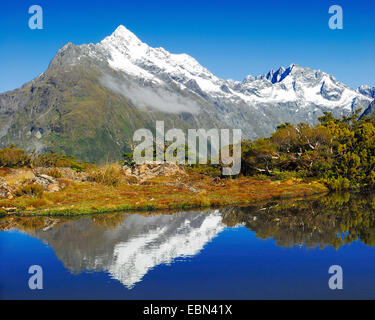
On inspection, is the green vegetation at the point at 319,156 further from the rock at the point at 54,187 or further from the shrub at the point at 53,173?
the rock at the point at 54,187

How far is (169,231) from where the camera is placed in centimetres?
3300

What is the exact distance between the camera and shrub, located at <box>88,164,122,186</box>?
183 feet

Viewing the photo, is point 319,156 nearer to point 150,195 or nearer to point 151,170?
point 151,170

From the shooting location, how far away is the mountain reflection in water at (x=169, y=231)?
976 inches

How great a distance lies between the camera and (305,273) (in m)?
21.7

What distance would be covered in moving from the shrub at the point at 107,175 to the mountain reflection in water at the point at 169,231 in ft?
49.9

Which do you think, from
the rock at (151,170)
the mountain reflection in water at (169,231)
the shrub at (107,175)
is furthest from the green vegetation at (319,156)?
the shrub at (107,175)

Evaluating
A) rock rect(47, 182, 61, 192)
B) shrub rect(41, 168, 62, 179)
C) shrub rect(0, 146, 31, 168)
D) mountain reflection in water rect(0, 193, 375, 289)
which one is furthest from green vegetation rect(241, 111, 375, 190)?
shrub rect(0, 146, 31, 168)

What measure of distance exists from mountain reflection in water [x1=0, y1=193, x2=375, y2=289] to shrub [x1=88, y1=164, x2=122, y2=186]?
49.9ft

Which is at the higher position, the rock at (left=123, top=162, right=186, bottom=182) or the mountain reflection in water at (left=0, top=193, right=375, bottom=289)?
the rock at (left=123, top=162, right=186, bottom=182)

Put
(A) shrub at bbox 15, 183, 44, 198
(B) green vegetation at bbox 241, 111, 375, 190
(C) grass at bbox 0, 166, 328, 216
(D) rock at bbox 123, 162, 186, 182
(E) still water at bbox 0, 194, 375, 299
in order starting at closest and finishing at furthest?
1. (E) still water at bbox 0, 194, 375, 299
2. (C) grass at bbox 0, 166, 328, 216
3. (A) shrub at bbox 15, 183, 44, 198
4. (B) green vegetation at bbox 241, 111, 375, 190
5. (D) rock at bbox 123, 162, 186, 182

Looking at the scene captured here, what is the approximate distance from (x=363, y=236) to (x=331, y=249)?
5.06 meters

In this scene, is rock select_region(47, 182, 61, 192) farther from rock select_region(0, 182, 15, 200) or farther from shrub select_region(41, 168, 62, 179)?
shrub select_region(41, 168, 62, 179)
